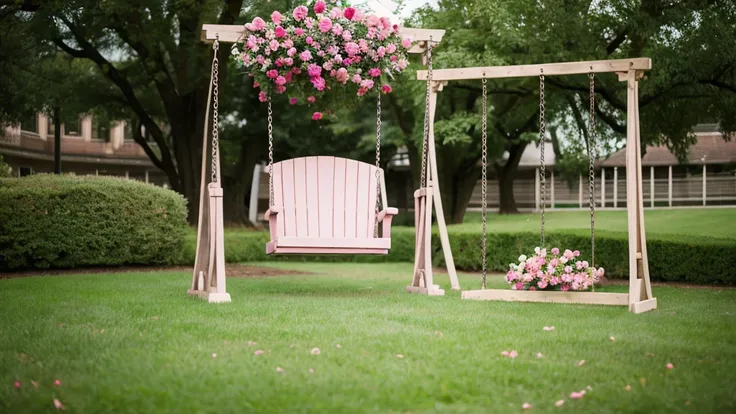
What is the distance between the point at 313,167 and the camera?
834 cm

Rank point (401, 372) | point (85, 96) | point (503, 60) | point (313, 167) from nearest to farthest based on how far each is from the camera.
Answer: point (401, 372)
point (313, 167)
point (503, 60)
point (85, 96)

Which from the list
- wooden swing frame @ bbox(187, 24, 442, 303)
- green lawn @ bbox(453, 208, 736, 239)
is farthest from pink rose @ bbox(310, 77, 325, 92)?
green lawn @ bbox(453, 208, 736, 239)

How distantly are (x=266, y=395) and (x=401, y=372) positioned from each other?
28.2 inches

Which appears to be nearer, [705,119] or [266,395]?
[266,395]

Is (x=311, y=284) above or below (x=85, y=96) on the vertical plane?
below

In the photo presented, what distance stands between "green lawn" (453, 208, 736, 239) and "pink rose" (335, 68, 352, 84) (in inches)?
366

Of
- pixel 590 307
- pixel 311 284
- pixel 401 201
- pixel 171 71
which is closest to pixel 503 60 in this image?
pixel 311 284

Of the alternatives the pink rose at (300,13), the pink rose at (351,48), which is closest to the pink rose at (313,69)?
the pink rose at (351,48)

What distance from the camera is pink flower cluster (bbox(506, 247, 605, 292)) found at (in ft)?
23.8

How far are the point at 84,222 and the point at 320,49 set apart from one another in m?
5.16

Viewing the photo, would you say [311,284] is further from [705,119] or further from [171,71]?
[171,71]

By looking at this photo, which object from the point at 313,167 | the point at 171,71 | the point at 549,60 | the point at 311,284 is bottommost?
the point at 311,284

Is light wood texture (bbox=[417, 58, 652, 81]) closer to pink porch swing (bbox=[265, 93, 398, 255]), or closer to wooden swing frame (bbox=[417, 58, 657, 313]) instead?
wooden swing frame (bbox=[417, 58, 657, 313])

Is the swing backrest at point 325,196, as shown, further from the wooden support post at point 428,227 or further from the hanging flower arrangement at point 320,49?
the hanging flower arrangement at point 320,49
